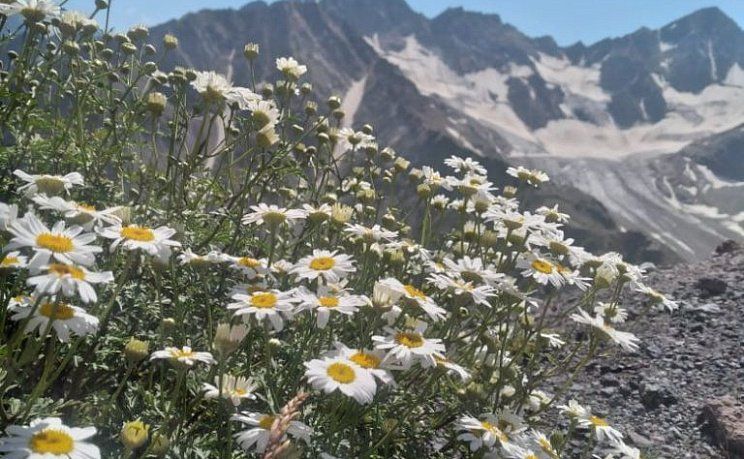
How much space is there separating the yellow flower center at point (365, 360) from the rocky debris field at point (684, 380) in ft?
9.61

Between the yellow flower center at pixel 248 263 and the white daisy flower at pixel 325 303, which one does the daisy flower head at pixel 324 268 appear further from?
the yellow flower center at pixel 248 263

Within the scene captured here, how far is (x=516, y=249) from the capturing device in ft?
13.9

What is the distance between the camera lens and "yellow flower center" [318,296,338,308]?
2.86 meters

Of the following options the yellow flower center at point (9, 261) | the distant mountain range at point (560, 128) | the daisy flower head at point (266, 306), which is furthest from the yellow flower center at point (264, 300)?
the distant mountain range at point (560, 128)

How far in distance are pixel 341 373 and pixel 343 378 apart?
4 cm

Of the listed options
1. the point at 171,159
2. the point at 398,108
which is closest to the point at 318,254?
the point at 171,159

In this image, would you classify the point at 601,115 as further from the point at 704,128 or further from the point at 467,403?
the point at 467,403

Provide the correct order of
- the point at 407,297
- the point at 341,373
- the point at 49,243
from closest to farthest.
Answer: the point at 49,243 → the point at 341,373 → the point at 407,297

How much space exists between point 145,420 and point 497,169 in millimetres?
101630

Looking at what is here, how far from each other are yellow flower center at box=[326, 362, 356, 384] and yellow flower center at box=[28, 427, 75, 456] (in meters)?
0.90

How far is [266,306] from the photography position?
2.79 meters

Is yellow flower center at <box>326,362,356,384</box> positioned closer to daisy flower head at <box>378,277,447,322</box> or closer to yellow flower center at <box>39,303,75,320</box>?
daisy flower head at <box>378,277,447,322</box>

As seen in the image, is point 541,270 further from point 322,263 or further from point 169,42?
point 169,42

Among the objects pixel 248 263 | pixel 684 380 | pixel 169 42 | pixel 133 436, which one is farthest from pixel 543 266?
pixel 684 380
